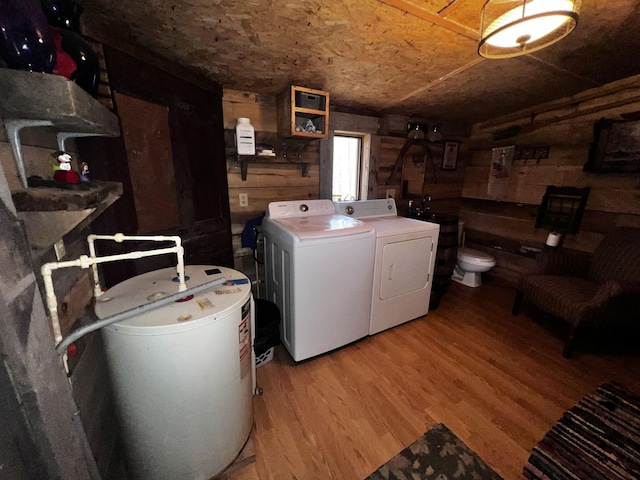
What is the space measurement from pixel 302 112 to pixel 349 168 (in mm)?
981

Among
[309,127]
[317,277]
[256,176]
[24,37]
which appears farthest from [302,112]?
[24,37]

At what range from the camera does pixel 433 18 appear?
3.80ft

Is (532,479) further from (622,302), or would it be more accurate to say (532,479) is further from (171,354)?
(171,354)

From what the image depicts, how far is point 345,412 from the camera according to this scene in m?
1.41

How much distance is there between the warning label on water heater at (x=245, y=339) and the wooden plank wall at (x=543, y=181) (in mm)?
3150

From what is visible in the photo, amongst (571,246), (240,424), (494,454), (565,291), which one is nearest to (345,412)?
(240,424)

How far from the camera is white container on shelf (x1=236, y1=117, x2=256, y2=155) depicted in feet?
6.05

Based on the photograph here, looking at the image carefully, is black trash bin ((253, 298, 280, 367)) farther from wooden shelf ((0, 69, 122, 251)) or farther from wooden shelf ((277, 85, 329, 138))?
wooden shelf ((277, 85, 329, 138))

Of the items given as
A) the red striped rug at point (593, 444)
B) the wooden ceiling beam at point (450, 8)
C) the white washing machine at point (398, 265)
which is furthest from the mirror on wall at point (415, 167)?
the red striped rug at point (593, 444)

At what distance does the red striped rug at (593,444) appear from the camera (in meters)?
1.12

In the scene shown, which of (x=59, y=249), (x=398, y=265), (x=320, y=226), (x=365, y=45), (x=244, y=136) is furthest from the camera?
(x=398, y=265)

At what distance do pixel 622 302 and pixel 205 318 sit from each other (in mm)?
2602

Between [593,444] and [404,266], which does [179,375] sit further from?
[593,444]

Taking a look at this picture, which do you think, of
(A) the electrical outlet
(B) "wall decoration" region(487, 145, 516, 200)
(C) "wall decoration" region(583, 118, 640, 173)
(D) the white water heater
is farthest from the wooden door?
(C) "wall decoration" region(583, 118, 640, 173)
